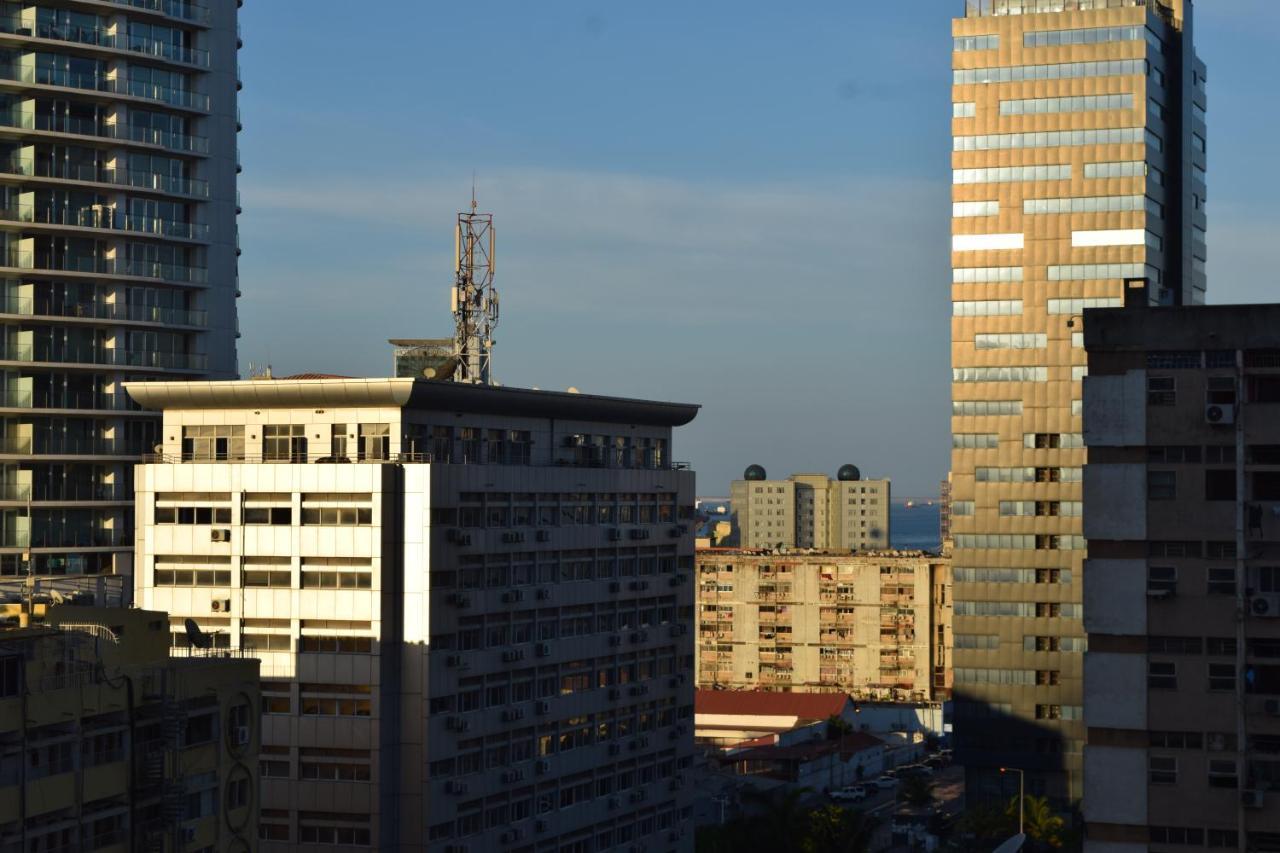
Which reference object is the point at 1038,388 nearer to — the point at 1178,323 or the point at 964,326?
the point at 964,326

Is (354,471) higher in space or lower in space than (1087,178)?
lower

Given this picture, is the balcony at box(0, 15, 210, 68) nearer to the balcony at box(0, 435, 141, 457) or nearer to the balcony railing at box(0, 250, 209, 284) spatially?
the balcony railing at box(0, 250, 209, 284)

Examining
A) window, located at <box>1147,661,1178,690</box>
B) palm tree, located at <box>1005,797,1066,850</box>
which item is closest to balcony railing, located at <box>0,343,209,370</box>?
window, located at <box>1147,661,1178,690</box>

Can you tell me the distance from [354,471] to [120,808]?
32218 millimetres

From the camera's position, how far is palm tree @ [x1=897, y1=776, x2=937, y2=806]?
16788 centimetres

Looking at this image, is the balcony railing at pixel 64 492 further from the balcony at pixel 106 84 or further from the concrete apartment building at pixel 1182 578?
the concrete apartment building at pixel 1182 578

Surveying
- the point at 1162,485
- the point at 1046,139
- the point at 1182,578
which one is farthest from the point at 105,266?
the point at 1046,139

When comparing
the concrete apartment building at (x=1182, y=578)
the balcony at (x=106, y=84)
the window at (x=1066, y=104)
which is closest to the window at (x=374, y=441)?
the balcony at (x=106, y=84)

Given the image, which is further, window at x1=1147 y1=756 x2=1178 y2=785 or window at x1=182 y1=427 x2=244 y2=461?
window at x1=182 y1=427 x2=244 y2=461

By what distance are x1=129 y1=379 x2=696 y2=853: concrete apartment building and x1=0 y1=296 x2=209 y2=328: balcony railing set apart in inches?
488

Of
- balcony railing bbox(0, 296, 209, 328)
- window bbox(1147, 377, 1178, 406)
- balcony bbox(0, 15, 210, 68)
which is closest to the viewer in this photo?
window bbox(1147, 377, 1178, 406)

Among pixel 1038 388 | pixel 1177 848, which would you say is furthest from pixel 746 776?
pixel 1177 848

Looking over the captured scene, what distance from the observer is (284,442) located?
319 feet

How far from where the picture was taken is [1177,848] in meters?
67.8
